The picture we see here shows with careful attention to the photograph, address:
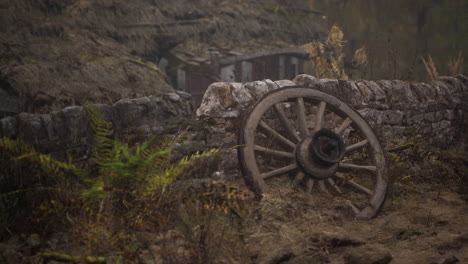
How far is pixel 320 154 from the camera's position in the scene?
3.38 metres

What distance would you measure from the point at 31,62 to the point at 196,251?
7597 mm

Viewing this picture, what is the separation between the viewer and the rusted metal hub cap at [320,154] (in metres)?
3.40

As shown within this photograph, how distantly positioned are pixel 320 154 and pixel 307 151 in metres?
0.14

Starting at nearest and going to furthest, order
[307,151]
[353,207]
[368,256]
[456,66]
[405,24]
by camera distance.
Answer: [368,256]
[353,207]
[307,151]
[456,66]
[405,24]

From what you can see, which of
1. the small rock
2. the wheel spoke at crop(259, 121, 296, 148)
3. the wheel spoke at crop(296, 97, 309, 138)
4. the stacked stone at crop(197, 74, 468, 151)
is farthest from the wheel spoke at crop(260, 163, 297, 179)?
the small rock

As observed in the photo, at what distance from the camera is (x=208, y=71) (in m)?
11.5

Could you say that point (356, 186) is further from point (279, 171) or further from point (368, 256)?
point (368, 256)

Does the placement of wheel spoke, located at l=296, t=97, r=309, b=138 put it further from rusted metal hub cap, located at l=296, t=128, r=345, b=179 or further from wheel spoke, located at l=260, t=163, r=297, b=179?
wheel spoke, located at l=260, t=163, r=297, b=179

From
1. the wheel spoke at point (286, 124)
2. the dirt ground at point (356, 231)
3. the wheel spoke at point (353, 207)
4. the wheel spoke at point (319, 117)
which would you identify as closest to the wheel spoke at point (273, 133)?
the wheel spoke at point (286, 124)

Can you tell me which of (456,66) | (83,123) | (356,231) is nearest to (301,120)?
(356,231)

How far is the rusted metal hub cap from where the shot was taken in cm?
340

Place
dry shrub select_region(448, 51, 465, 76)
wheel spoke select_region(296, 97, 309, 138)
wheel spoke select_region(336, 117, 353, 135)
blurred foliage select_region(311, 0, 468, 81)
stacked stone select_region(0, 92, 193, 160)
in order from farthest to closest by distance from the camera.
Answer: blurred foliage select_region(311, 0, 468, 81), dry shrub select_region(448, 51, 465, 76), wheel spoke select_region(336, 117, 353, 135), wheel spoke select_region(296, 97, 309, 138), stacked stone select_region(0, 92, 193, 160)

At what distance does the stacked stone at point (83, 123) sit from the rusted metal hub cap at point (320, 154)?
1.23m

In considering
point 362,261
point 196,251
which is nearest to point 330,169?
point 362,261
